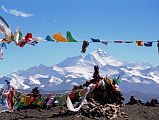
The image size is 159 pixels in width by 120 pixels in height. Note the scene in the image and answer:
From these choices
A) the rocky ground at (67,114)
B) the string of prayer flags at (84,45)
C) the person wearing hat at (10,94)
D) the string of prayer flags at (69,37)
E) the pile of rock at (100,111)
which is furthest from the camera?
the person wearing hat at (10,94)

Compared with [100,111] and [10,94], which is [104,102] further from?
[10,94]

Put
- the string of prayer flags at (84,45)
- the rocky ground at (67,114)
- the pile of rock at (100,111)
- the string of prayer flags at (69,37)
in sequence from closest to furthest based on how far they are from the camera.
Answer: the string of prayer flags at (69,37)
the rocky ground at (67,114)
the pile of rock at (100,111)
the string of prayer flags at (84,45)

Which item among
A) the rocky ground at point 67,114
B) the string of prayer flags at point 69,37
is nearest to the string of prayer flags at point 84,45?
the string of prayer flags at point 69,37

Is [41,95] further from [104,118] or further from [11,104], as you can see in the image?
[104,118]

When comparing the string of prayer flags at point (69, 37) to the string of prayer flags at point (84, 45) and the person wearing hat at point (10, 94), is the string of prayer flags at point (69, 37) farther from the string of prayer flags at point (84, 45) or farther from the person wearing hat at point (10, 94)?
the person wearing hat at point (10, 94)

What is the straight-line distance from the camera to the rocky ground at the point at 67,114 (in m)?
25.5

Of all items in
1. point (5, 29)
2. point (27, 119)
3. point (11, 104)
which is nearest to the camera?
point (5, 29)

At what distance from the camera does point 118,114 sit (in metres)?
26.4

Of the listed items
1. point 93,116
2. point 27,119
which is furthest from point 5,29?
point 93,116

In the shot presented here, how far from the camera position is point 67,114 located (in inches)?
1025

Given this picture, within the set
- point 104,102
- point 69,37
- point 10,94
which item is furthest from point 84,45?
point 10,94

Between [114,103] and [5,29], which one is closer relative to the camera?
[5,29]

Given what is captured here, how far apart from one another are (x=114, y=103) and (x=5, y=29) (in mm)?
8216

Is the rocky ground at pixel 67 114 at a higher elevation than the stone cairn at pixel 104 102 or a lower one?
lower
